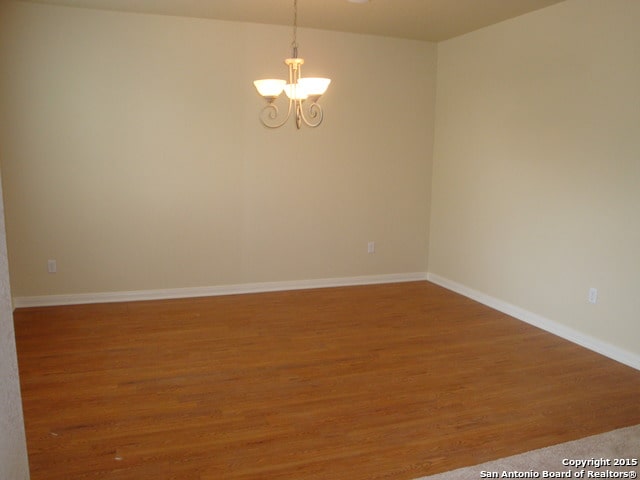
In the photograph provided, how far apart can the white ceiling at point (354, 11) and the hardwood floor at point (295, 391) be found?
2.58m

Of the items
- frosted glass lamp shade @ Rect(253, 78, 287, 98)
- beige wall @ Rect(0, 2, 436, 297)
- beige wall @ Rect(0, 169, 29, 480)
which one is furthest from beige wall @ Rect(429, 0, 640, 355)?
beige wall @ Rect(0, 169, 29, 480)

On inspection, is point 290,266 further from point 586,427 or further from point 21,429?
point 21,429

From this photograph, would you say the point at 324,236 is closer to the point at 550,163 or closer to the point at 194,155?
the point at 194,155

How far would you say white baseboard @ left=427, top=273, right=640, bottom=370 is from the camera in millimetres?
3558

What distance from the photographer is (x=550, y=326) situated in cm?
416

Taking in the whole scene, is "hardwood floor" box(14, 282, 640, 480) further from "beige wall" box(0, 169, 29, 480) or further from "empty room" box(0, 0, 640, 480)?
"beige wall" box(0, 169, 29, 480)

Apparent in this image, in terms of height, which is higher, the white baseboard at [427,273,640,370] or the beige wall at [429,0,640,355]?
the beige wall at [429,0,640,355]

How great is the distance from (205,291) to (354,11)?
2.93m

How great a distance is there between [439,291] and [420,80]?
89.3 inches

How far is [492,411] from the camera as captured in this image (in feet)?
9.41

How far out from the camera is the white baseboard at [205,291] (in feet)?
15.2

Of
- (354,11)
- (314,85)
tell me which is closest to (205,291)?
(314,85)

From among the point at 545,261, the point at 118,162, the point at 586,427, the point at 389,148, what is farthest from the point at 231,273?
the point at 586,427

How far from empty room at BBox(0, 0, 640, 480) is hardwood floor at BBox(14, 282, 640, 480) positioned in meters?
0.02
